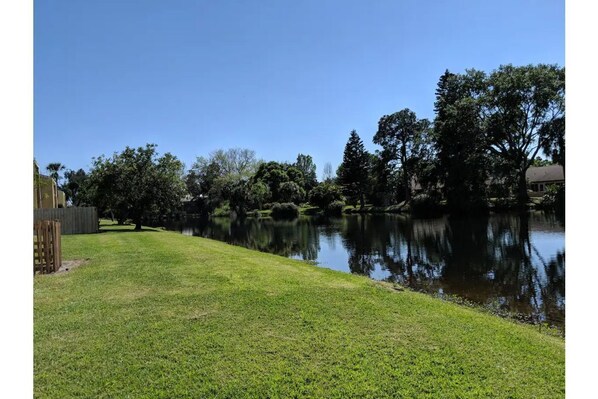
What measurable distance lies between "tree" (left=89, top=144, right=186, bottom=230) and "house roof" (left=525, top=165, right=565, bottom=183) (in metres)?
51.2

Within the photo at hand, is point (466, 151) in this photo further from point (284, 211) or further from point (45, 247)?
point (45, 247)

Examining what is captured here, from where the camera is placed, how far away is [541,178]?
56812 mm

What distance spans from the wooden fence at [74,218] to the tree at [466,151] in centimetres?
3526

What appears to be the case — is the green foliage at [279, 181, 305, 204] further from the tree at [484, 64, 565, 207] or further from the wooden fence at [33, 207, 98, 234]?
the wooden fence at [33, 207, 98, 234]

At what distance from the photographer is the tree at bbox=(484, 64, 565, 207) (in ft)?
129

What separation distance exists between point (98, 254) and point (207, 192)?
6559 cm

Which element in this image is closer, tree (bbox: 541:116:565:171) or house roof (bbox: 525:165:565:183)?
tree (bbox: 541:116:565:171)

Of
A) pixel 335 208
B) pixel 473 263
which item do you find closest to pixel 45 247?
pixel 473 263

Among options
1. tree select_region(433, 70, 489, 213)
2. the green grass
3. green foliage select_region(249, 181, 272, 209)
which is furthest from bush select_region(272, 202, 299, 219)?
the green grass

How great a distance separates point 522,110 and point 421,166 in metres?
13.3

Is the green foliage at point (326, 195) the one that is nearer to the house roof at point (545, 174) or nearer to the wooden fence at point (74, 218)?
the house roof at point (545, 174)

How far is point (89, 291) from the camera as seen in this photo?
727 cm
